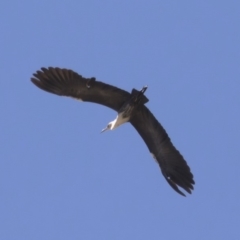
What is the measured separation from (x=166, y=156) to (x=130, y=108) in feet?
7.61

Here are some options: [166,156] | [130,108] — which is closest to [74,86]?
[130,108]

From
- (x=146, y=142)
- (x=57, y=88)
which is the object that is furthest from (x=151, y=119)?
(x=57, y=88)

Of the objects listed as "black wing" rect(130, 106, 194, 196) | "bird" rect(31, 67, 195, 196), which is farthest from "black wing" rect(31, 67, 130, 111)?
"black wing" rect(130, 106, 194, 196)

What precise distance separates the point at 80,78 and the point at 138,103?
71.5 inches

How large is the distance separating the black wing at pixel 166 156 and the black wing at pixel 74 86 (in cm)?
141

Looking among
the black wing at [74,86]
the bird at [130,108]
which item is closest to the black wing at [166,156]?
the bird at [130,108]

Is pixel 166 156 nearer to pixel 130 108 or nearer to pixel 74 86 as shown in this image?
pixel 130 108

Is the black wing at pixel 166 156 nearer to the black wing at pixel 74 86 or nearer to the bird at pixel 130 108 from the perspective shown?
the bird at pixel 130 108

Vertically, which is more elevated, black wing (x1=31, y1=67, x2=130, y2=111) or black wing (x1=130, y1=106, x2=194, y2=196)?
black wing (x1=31, y1=67, x2=130, y2=111)

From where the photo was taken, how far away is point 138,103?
30.9 metres

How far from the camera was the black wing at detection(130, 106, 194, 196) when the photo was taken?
32.0m

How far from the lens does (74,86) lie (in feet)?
101

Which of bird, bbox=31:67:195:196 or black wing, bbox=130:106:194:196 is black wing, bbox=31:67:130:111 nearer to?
bird, bbox=31:67:195:196

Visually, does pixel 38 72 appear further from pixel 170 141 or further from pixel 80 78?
pixel 170 141
